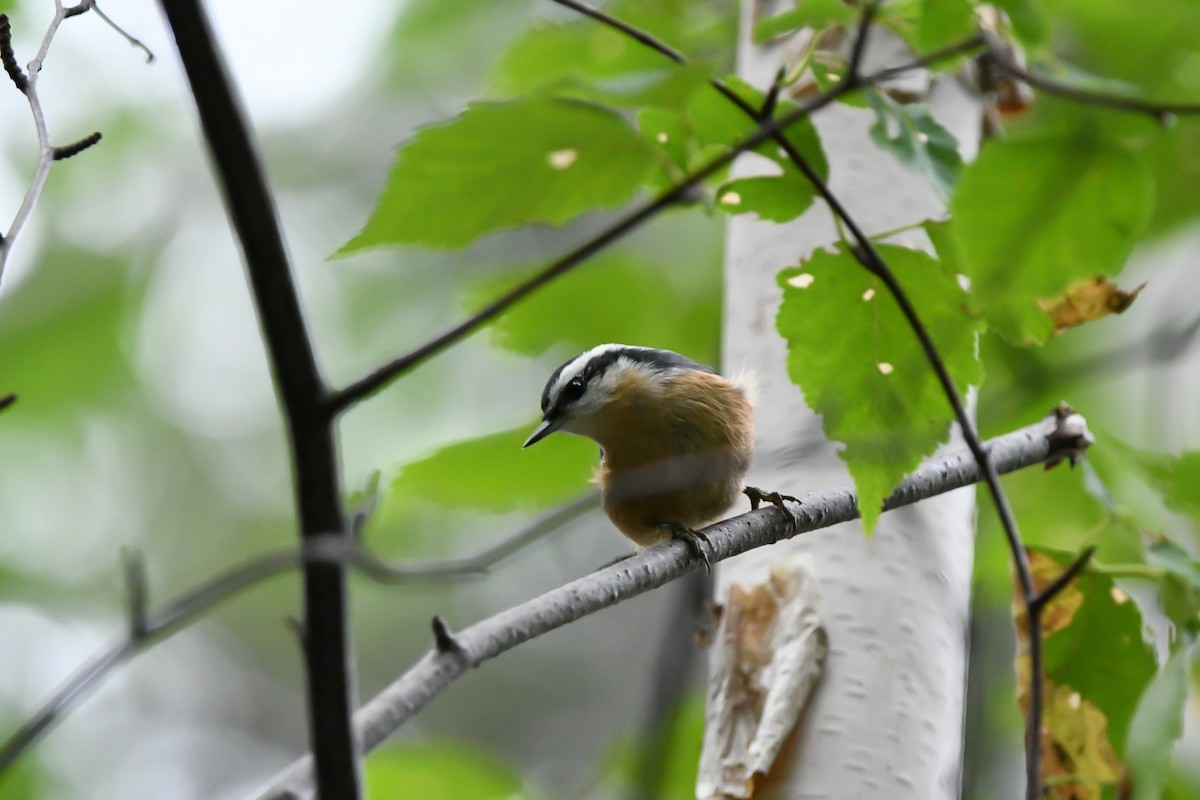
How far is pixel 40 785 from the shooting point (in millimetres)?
3762

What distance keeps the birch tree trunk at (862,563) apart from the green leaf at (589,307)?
36cm

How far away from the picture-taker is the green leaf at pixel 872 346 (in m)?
1.75

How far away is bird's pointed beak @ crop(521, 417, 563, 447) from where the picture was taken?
2699mm

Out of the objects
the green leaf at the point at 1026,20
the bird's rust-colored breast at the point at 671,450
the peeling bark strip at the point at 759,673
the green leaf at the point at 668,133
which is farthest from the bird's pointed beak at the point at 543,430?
the green leaf at the point at 1026,20

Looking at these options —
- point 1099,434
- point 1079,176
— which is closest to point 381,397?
point 1099,434

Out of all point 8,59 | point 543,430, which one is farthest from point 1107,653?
point 8,59

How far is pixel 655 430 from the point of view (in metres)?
2.85

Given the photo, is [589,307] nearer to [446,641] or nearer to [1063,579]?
[1063,579]

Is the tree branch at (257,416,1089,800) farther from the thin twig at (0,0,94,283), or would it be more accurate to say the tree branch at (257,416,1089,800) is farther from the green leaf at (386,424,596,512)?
the green leaf at (386,424,596,512)

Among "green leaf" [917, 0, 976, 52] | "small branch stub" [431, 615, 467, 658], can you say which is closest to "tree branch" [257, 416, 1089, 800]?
"small branch stub" [431, 615, 467, 658]

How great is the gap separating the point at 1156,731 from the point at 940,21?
956mm

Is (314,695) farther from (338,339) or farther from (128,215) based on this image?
(128,215)

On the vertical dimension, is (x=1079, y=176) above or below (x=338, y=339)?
above

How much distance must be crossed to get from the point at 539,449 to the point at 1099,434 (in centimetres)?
127
